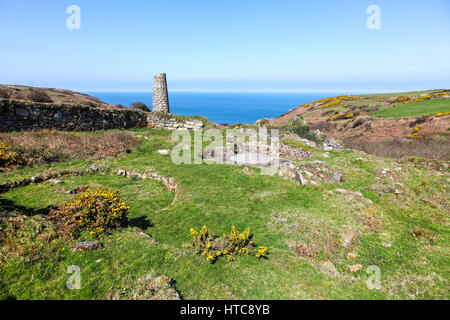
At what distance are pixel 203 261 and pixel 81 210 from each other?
400cm

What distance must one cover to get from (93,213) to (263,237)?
5.22 metres

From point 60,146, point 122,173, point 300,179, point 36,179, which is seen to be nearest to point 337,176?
point 300,179

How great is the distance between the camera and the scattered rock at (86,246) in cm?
540

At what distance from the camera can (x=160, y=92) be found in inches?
843

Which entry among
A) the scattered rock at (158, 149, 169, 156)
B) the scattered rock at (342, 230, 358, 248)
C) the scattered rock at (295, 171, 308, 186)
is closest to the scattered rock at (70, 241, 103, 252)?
the scattered rock at (342, 230, 358, 248)

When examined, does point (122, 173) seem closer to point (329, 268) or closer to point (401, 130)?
point (329, 268)

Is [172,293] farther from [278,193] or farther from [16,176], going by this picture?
[16,176]

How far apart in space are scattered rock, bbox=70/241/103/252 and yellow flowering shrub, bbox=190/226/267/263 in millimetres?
2469

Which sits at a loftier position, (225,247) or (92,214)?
(92,214)

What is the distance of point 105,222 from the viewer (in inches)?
249

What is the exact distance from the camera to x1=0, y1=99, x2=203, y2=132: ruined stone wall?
14.7 meters

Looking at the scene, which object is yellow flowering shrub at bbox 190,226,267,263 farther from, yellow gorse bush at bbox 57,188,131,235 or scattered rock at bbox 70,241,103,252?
yellow gorse bush at bbox 57,188,131,235

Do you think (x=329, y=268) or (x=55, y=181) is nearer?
(x=329, y=268)
